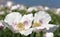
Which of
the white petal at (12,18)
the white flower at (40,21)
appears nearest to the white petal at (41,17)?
the white flower at (40,21)

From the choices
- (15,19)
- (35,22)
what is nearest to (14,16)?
(15,19)

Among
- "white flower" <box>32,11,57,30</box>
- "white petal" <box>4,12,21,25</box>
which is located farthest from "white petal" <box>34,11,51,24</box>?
"white petal" <box>4,12,21,25</box>

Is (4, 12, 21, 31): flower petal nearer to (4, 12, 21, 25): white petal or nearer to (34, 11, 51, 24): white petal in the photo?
(4, 12, 21, 25): white petal

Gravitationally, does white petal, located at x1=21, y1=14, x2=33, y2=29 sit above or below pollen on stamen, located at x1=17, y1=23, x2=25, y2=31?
above

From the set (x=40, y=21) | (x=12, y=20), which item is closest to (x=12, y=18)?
(x=12, y=20)

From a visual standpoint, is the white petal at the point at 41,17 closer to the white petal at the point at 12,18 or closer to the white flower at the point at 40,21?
the white flower at the point at 40,21

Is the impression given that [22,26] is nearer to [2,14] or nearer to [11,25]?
[11,25]

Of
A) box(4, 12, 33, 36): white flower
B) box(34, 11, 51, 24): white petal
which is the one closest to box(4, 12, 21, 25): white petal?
box(4, 12, 33, 36): white flower

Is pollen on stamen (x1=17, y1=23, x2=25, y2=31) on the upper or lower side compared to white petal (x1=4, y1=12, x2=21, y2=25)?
lower
